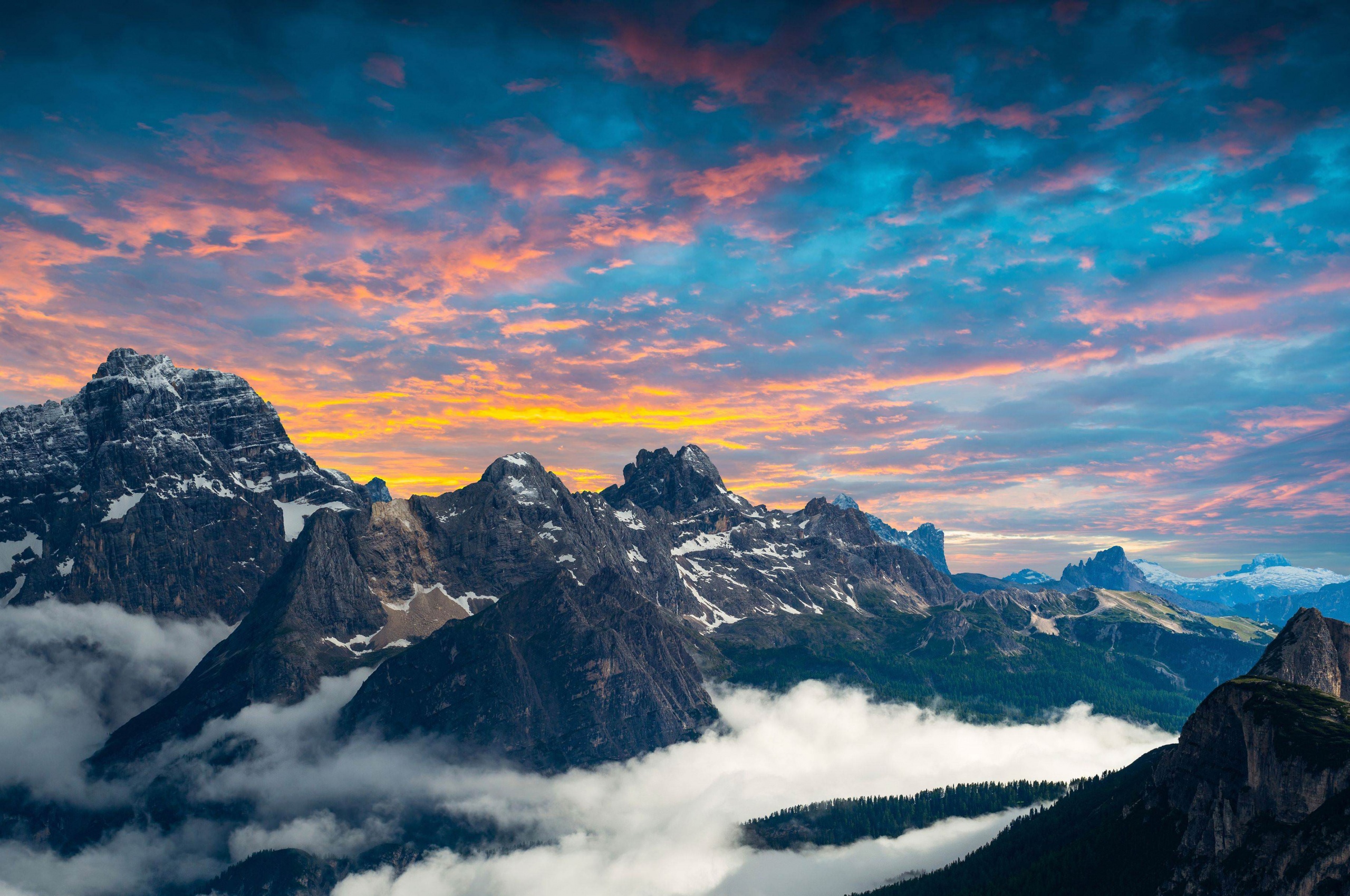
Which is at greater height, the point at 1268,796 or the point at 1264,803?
the point at 1268,796

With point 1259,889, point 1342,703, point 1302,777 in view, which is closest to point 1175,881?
point 1259,889

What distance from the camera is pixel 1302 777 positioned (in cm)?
16838

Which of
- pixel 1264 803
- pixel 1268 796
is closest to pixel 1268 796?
pixel 1268 796

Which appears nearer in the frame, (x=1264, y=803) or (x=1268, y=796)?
(x=1268, y=796)

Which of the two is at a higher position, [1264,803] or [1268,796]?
[1268,796]

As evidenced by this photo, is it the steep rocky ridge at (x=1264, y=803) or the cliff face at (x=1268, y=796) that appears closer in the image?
the cliff face at (x=1268, y=796)

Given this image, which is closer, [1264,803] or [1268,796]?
[1268,796]

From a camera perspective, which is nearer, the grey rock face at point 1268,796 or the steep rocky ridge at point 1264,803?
the grey rock face at point 1268,796

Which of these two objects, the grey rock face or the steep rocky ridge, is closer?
the grey rock face

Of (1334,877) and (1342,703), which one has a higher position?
(1342,703)

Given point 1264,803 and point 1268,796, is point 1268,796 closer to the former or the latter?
point 1268,796

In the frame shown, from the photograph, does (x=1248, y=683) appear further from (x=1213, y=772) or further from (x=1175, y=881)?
(x=1175, y=881)

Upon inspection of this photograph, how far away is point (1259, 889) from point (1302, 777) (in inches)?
808

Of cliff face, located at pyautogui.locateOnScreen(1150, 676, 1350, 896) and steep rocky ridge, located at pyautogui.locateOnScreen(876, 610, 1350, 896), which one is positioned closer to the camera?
cliff face, located at pyautogui.locateOnScreen(1150, 676, 1350, 896)
